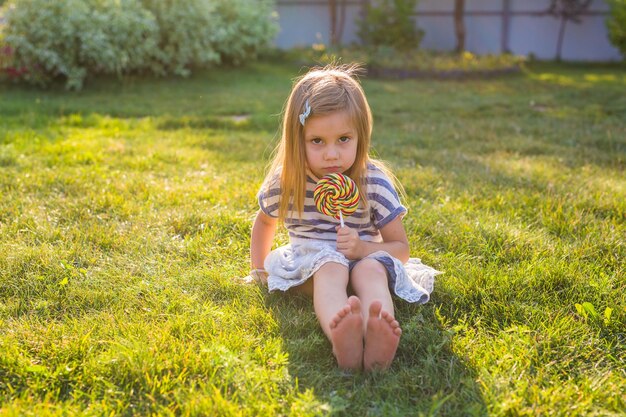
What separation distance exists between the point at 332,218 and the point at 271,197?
0.28m

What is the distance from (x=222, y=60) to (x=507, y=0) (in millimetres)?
7796

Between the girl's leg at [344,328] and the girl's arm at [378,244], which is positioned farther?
the girl's arm at [378,244]

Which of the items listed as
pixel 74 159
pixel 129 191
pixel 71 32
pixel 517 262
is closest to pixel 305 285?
pixel 517 262

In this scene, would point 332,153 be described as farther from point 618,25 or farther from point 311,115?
point 618,25

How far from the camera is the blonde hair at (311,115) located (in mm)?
2438

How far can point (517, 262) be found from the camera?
2.79 metres

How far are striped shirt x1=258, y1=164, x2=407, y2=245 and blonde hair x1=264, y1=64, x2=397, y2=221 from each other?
4 cm

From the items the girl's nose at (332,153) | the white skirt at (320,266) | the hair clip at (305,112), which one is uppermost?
the hair clip at (305,112)

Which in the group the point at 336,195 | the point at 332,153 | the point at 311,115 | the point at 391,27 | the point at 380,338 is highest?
the point at 391,27

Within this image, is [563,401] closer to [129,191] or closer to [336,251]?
[336,251]

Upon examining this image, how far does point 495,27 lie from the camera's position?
1554 cm

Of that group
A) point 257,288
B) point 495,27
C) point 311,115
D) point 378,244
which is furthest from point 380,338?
point 495,27

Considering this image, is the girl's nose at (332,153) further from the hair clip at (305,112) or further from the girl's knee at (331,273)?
the girl's knee at (331,273)

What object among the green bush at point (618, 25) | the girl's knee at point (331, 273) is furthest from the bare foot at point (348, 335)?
the green bush at point (618, 25)
